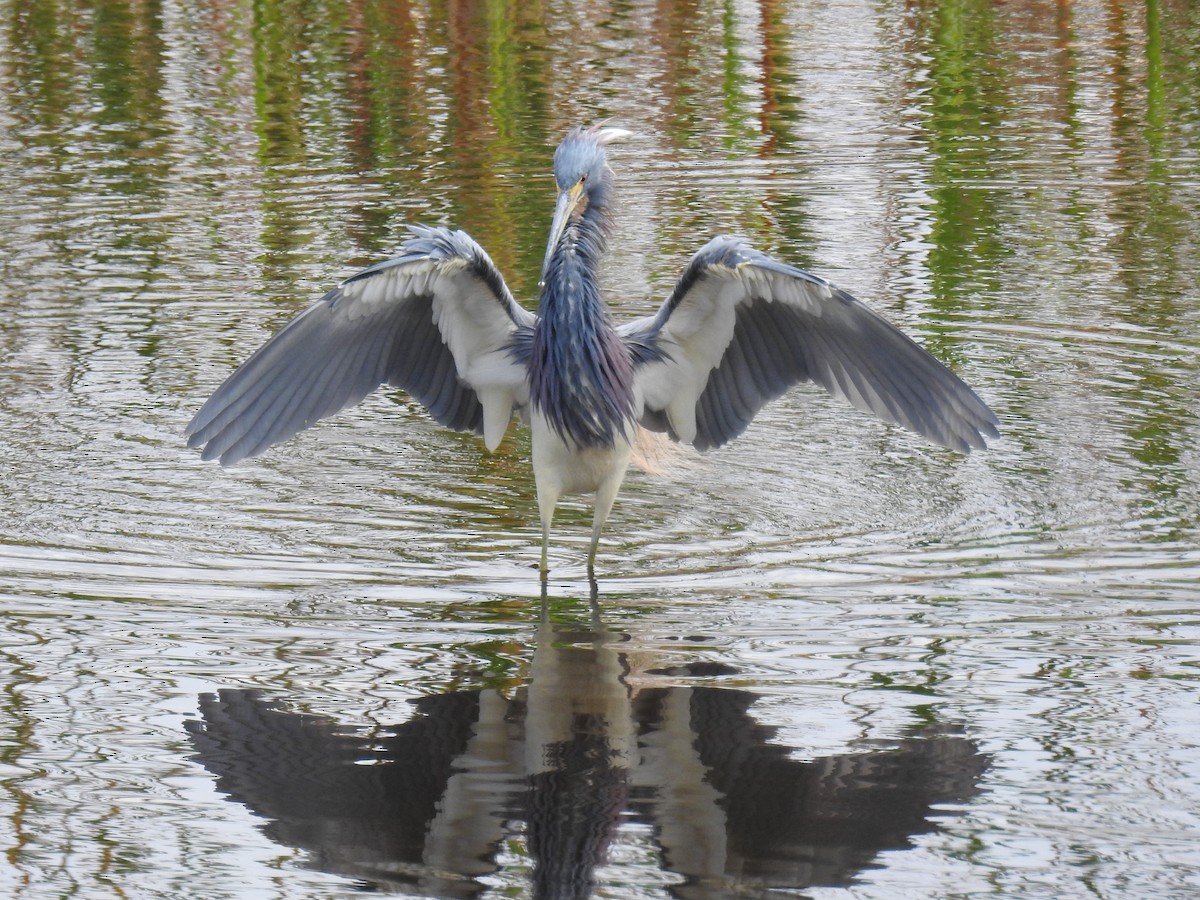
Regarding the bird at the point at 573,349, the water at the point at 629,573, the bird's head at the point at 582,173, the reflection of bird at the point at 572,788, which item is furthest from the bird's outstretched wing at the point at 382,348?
the reflection of bird at the point at 572,788

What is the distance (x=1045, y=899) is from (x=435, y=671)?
1.73m

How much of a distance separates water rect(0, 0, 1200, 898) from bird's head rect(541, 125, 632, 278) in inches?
39.8

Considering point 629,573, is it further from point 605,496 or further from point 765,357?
point 765,357

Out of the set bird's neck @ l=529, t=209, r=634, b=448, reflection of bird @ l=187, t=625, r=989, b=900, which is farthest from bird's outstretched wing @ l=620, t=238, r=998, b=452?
reflection of bird @ l=187, t=625, r=989, b=900

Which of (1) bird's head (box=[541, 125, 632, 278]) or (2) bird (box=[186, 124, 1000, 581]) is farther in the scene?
(1) bird's head (box=[541, 125, 632, 278])

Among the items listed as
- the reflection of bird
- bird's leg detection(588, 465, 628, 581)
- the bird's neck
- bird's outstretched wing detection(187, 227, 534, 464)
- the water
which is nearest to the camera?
the reflection of bird

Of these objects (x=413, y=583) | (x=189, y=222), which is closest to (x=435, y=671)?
(x=413, y=583)

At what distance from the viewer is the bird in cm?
536

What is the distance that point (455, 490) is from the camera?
19.8ft

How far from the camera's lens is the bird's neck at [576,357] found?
215 inches

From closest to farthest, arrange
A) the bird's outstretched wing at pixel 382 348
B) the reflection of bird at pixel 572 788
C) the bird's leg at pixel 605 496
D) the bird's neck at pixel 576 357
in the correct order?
the reflection of bird at pixel 572 788
the bird's outstretched wing at pixel 382 348
the bird's neck at pixel 576 357
the bird's leg at pixel 605 496

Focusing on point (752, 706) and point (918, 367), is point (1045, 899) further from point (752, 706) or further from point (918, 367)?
point (918, 367)

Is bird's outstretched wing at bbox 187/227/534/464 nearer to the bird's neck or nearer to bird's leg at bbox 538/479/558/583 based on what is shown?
the bird's neck

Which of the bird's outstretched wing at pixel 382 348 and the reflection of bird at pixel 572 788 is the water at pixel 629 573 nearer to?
the reflection of bird at pixel 572 788
